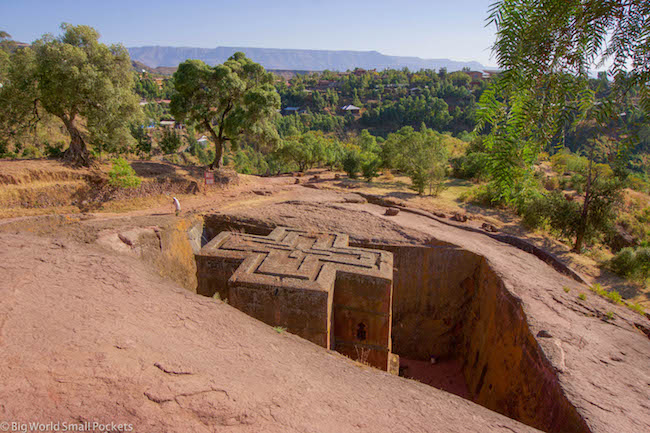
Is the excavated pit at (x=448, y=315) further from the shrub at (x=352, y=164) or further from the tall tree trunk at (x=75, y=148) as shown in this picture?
the shrub at (x=352, y=164)

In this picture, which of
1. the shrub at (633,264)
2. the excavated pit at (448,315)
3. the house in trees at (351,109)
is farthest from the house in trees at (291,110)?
the shrub at (633,264)

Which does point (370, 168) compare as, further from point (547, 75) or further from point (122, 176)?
point (547, 75)

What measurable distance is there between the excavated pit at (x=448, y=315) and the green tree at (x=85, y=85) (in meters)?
7.32

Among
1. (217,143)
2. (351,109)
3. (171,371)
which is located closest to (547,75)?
(171,371)

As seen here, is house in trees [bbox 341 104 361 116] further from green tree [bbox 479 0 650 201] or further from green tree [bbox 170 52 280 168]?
green tree [bbox 479 0 650 201]

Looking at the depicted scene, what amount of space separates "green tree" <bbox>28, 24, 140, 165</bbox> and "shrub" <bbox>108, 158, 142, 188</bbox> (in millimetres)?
1700

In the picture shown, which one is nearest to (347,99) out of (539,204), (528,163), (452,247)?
(539,204)

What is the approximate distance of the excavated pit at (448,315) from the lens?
7.88m

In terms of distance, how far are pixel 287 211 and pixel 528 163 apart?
9417 millimetres

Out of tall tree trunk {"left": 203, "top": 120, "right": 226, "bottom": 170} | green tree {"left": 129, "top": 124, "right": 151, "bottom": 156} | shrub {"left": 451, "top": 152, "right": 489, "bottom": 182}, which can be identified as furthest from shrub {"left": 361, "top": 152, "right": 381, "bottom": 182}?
green tree {"left": 129, "top": 124, "right": 151, "bottom": 156}

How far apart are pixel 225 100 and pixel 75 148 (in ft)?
22.3

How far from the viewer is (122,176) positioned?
1416 cm

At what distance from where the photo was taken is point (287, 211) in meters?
11.8

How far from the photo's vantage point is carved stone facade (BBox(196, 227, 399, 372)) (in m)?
6.43
